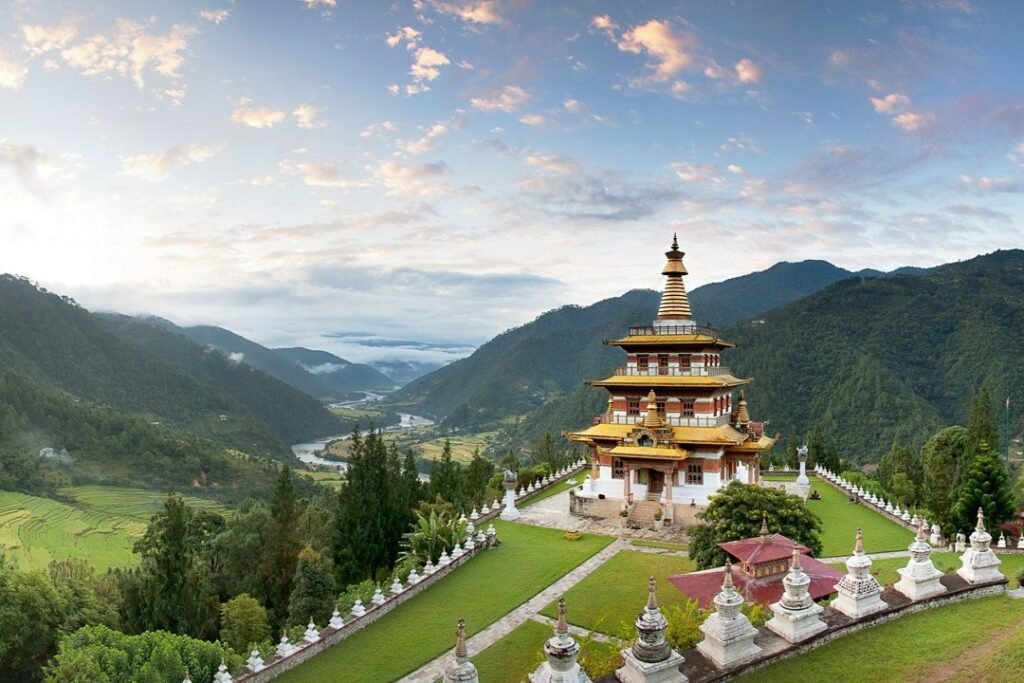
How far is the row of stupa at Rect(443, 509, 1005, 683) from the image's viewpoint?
6891 millimetres

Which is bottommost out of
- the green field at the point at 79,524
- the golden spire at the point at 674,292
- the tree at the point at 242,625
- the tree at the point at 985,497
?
the green field at the point at 79,524

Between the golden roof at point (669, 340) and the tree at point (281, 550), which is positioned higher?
the golden roof at point (669, 340)

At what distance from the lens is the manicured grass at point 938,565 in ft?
55.0

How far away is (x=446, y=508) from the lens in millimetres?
27062

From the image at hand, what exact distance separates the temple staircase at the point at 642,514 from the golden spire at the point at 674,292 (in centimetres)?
893

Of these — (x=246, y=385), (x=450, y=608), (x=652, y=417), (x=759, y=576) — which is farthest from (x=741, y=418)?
(x=246, y=385)

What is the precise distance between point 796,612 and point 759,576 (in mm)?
3773

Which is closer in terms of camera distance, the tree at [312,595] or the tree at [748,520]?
the tree at [748,520]

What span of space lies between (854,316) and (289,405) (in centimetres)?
13445

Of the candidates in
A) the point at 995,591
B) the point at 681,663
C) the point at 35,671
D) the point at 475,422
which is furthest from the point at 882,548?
the point at 475,422

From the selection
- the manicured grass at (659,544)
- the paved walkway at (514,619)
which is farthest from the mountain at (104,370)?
the paved walkway at (514,619)

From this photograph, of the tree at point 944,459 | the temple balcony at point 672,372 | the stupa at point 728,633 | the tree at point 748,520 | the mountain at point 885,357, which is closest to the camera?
the stupa at point 728,633

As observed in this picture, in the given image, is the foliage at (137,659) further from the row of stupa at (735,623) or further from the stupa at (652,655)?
the stupa at (652,655)

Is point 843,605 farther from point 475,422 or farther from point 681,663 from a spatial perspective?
point 475,422
